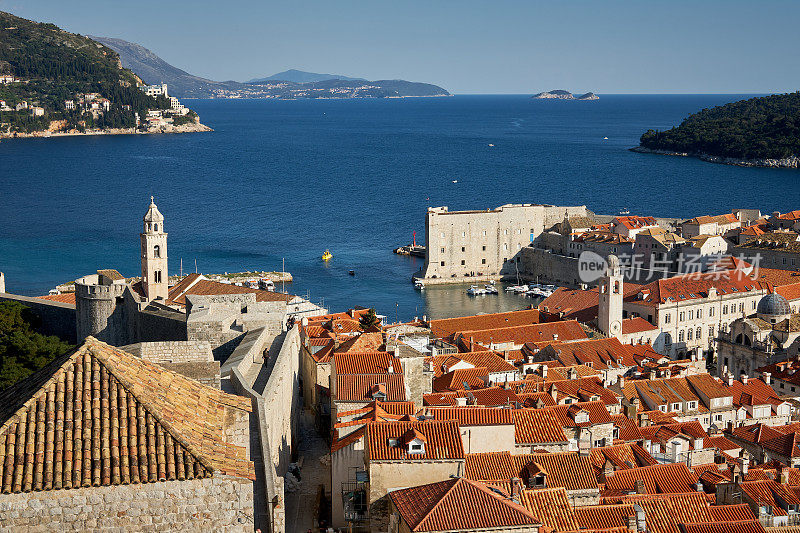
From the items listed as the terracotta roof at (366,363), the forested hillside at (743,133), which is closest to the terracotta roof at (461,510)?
the terracotta roof at (366,363)

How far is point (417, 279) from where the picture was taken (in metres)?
54.2

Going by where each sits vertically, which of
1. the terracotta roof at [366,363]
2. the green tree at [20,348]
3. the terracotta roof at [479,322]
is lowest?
the terracotta roof at [479,322]

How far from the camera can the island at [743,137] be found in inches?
4707

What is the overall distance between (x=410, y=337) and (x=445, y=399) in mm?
11097

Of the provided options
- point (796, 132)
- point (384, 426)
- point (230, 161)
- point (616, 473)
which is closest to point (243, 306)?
point (384, 426)

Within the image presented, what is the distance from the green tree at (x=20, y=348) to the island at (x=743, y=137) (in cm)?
10660

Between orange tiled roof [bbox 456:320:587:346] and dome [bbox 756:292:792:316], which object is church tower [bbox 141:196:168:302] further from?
dome [bbox 756:292:792:316]

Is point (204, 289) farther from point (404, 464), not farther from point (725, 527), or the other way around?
point (725, 527)

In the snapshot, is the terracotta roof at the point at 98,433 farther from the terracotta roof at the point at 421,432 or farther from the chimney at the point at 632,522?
the chimney at the point at 632,522

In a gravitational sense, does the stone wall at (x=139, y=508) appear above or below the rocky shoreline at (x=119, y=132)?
above

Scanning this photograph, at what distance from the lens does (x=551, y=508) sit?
1212 centimetres

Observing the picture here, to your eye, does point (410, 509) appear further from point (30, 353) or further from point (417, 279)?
point (417, 279)

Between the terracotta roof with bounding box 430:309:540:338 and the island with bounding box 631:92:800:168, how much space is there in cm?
9060

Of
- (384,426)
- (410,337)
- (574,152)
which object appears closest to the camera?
(384,426)
